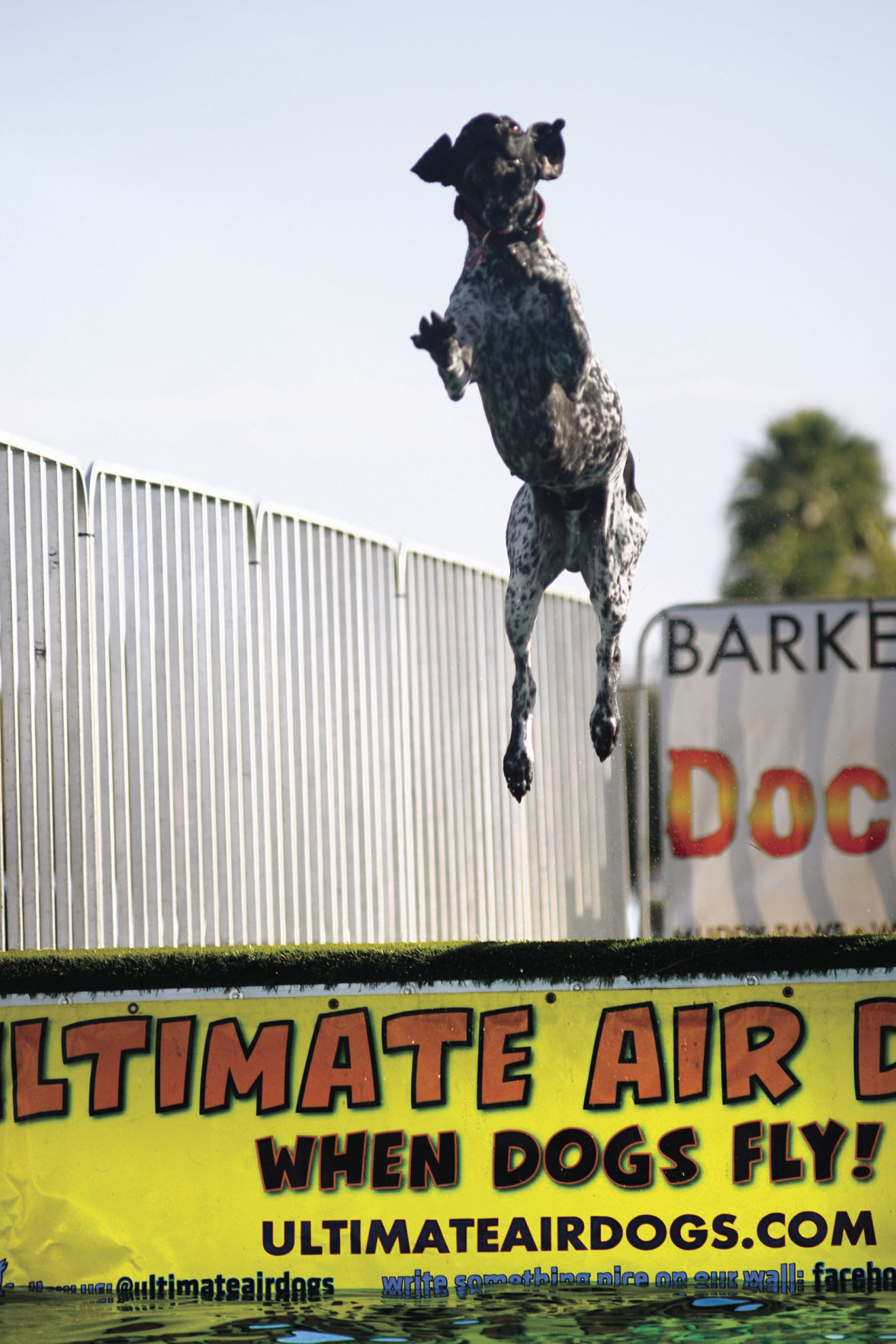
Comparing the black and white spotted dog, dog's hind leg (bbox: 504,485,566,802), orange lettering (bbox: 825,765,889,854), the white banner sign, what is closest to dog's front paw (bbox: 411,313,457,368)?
the black and white spotted dog

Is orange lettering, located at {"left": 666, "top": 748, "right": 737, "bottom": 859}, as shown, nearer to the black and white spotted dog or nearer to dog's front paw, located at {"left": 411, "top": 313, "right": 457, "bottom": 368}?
the black and white spotted dog

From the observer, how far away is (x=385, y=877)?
394 inches

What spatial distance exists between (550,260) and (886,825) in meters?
2.63

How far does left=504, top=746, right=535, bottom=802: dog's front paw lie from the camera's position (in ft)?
16.8

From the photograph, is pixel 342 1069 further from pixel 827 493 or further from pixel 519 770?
pixel 827 493

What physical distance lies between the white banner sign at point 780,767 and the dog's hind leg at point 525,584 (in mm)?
987

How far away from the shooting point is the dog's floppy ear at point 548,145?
4.47 meters

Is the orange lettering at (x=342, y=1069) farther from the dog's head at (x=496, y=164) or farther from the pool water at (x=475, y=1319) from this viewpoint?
the dog's head at (x=496, y=164)

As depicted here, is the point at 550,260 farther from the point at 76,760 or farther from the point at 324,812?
the point at 324,812

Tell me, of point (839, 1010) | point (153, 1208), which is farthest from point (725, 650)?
point (153, 1208)

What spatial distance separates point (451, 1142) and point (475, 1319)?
1.53 ft

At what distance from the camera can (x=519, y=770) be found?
511 cm

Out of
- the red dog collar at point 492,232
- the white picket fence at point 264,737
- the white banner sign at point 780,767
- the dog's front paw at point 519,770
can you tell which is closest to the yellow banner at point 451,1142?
the dog's front paw at point 519,770

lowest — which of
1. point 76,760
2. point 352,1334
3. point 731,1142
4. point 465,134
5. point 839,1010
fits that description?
point 352,1334
